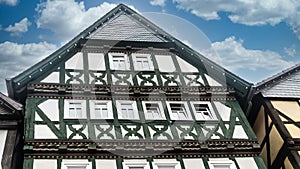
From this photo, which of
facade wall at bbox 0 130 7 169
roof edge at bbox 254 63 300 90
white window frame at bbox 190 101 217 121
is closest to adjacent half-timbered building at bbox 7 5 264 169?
white window frame at bbox 190 101 217 121

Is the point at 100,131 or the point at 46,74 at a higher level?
the point at 46,74

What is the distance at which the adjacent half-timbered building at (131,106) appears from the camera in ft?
50.6

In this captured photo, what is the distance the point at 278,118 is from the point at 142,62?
597 cm

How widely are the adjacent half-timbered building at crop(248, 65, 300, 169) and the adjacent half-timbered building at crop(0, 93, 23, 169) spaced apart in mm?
9370

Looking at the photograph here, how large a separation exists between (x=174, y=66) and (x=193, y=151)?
15.0 ft

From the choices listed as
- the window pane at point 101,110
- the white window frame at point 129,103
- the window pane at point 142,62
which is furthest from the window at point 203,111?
the window pane at point 101,110

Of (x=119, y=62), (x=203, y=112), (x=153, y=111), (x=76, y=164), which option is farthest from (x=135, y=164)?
(x=119, y=62)

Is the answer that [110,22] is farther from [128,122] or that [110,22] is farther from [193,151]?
[193,151]

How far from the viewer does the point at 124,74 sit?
18500mm

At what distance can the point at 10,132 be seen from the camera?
52.2 feet

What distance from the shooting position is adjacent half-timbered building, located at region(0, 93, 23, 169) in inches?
595

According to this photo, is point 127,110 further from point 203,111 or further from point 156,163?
point 203,111

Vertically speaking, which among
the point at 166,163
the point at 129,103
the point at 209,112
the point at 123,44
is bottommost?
the point at 166,163

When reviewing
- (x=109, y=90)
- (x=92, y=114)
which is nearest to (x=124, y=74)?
(x=109, y=90)
